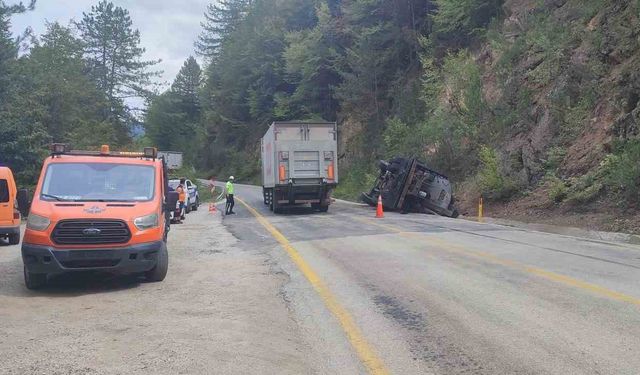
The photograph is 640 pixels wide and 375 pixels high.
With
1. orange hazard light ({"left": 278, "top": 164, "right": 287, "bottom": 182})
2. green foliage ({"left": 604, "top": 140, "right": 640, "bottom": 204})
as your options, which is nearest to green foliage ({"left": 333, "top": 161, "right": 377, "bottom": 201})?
orange hazard light ({"left": 278, "top": 164, "right": 287, "bottom": 182})

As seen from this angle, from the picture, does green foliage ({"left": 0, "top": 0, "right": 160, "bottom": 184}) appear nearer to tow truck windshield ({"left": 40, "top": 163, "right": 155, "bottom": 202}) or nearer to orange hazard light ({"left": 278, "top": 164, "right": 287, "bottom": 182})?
orange hazard light ({"left": 278, "top": 164, "right": 287, "bottom": 182})

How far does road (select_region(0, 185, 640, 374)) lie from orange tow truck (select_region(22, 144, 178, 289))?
439 mm

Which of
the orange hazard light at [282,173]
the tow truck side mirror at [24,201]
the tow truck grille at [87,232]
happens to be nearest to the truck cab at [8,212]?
the tow truck side mirror at [24,201]

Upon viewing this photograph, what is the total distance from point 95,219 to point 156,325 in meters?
2.50

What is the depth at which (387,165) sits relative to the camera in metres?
25.1

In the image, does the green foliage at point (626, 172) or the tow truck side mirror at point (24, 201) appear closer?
the tow truck side mirror at point (24, 201)

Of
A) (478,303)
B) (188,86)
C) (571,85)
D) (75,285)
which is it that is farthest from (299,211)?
(188,86)

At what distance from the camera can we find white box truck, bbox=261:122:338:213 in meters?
23.9

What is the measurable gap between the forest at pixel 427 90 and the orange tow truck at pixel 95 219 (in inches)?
471

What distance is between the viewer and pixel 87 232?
8.42 m

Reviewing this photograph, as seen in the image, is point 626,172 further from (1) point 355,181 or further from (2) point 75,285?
(1) point 355,181

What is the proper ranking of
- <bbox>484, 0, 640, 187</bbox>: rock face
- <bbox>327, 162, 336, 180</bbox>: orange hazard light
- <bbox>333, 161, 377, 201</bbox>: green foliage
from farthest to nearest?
<bbox>333, 161, 377, 201</bbox>: green foliage → <bbox>327, 162, 336, 180</bbox>: orange hazard light → <bbox>484, 0, 640, 187</bbox>: rock face

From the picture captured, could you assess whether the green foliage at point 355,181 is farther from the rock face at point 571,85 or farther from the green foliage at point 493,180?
the green foliage at point 493,180

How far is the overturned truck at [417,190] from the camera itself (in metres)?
23.5
